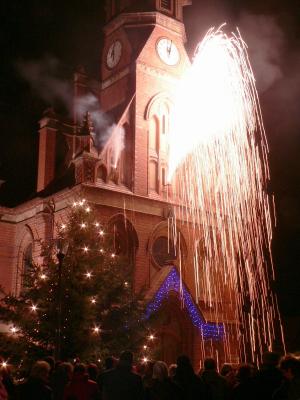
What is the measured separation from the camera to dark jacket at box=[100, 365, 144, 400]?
7.83 metres

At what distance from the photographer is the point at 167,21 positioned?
32.3 m

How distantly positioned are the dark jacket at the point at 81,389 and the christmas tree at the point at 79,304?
7.52 meters

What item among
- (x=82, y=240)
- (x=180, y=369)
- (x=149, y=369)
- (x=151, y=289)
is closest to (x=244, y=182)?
(x=151, y=289)

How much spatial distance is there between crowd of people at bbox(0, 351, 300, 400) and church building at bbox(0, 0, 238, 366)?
1473 cm

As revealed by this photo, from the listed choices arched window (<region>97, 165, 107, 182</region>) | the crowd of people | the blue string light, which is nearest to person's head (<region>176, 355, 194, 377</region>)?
the crowd of people

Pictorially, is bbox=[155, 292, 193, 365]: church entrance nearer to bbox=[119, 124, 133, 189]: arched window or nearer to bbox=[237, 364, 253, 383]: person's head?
bbox=[119, 124, 133, 189]: arched window

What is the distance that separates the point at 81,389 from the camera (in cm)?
893

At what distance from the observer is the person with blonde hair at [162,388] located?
26.8 ft

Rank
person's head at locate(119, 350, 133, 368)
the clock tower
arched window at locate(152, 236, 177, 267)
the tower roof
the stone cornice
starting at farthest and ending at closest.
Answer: the tower roof → the stone cornice → the clock tower → arched window at locate(152, 236, 177, 267) → person's head at locate(119, 350, 133, 368)

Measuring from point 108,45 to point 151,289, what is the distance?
16849 mm

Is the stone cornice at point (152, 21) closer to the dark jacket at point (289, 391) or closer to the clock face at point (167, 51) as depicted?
the clock face at point (167, 51)

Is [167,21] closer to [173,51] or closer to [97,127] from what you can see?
[173,51]

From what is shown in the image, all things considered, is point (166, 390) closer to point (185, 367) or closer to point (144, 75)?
point (185, 367)

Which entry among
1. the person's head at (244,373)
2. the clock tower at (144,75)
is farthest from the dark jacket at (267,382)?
the clock tower at (144,75)
